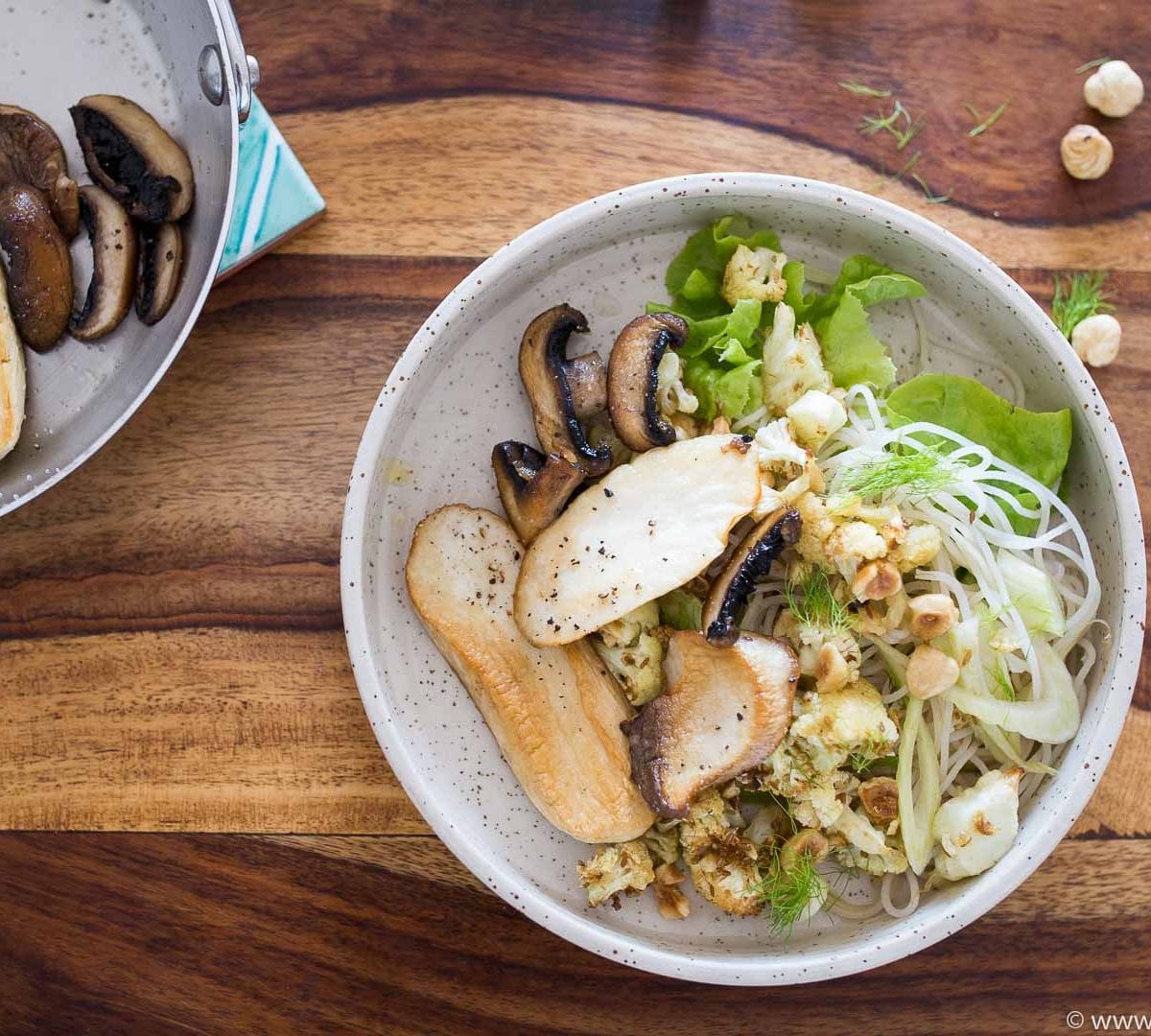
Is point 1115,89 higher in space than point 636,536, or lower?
higher

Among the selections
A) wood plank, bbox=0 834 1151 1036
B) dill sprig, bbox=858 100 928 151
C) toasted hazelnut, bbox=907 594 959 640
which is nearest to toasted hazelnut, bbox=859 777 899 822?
toasted hazelnut, bbox=907 594 959 640

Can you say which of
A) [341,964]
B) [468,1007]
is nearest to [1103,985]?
[468,1007]

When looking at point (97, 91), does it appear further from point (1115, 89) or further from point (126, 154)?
point (1115, 89)

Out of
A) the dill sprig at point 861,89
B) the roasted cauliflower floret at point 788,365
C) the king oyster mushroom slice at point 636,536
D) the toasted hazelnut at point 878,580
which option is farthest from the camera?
the dill sprig at point 861,89

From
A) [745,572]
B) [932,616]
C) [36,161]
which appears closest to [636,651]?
[745,572]

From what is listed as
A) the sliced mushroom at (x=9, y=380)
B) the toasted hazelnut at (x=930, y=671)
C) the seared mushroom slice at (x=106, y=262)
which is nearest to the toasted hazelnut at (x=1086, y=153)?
the toasted hazelnut at (x=930, y=671)

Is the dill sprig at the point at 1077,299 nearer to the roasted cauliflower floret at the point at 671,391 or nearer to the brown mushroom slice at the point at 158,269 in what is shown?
the roasted cauliflower floret at the point at 671,391

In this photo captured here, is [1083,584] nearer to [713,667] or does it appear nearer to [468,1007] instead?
[713,667]

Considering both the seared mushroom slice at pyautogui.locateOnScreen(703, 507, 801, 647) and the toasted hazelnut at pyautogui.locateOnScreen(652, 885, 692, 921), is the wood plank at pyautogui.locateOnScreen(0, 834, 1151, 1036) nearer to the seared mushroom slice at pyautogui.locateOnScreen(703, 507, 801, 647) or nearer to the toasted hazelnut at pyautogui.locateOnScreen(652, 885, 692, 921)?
the toasted hazelnut at pyautogui.locateOnScreen(652, 885, 692, 921)
